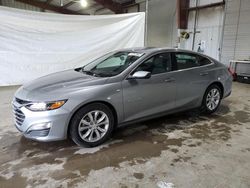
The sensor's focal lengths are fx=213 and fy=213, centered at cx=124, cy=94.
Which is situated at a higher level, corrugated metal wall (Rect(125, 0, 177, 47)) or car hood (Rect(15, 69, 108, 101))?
corrugated metal wall (Rect(125, 0, 177, 47))

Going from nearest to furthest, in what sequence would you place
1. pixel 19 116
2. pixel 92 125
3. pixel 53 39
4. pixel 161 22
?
pixel 19 116 < pixel 92 125 < pixel 53 39 < pixel 161 22

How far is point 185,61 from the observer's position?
3.36 metres

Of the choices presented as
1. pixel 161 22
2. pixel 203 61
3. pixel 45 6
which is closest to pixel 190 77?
pixel 203 61

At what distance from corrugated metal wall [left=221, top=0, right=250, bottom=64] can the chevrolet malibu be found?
5173 mm

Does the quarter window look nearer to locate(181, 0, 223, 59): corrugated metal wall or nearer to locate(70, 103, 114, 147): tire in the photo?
locate(70, 103, 114, 147): tire

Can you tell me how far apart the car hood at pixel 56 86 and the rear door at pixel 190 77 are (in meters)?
1.23

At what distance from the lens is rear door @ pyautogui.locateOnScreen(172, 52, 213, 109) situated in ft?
10.5

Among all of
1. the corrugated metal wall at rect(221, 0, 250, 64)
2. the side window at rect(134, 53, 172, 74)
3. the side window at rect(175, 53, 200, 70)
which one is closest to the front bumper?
the side window at rect(134, 53, 172, 74)

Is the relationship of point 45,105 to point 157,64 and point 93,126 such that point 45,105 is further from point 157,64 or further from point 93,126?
point 157,64

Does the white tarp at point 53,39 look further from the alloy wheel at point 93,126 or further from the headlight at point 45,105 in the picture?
the alloy wheel at point 93,126

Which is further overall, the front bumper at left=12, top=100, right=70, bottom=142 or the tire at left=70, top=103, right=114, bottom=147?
the tire at left=70, top=103, right=114, bottom=147

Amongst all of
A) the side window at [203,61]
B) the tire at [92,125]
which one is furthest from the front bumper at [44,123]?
the side window at [203,61]

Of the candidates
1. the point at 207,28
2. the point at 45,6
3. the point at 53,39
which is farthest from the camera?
the point at 45,6

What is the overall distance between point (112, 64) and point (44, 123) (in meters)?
1.45
